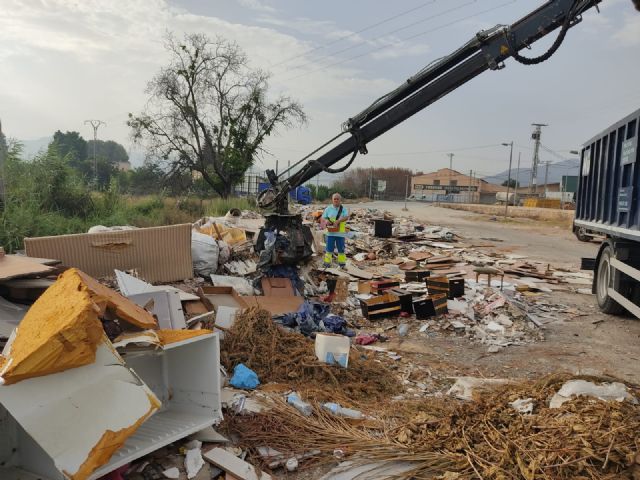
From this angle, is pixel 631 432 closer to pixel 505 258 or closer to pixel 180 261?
pixel 180 261

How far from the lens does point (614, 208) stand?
6.54 metres

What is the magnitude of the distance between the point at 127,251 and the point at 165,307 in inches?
96.6

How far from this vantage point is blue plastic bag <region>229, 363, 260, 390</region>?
399cm

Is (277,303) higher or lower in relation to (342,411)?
higher

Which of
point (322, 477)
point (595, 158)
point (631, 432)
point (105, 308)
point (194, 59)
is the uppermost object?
point (194, 59)

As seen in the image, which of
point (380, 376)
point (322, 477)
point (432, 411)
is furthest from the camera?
point (380, 376)

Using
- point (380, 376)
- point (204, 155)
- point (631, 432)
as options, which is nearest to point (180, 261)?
point (380, 376)

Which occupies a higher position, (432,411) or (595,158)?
(595,158)

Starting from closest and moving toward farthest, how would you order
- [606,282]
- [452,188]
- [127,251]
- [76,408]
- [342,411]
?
[76,408] < [342,411] < [127,251] < [606,282] < [452,188]

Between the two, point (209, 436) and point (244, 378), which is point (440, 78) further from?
point (209, 436)

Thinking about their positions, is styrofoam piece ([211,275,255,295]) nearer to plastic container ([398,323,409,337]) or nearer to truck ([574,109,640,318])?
plastic container ([398,323,409,337])

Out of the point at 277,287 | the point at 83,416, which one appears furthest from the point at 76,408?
the point at 277,287

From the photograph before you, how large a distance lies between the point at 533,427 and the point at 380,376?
1.83m

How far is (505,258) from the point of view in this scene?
13.2 meters
